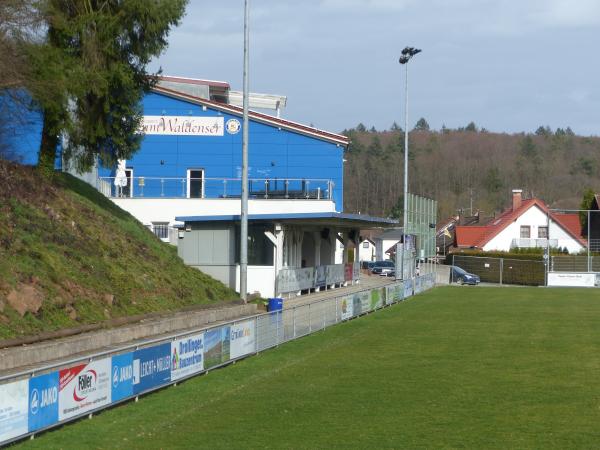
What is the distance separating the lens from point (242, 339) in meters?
21.9

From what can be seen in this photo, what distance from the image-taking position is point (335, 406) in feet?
51.6

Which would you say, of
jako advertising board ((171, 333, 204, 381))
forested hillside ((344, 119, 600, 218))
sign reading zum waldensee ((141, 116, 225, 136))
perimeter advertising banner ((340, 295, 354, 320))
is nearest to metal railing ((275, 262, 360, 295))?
perimeter advertising banner ((340, 295, 354, 320))

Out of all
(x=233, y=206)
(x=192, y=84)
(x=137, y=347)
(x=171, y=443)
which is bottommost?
(x=171, y=443)

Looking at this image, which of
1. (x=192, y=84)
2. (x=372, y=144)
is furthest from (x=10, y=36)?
(x=372, y=144)

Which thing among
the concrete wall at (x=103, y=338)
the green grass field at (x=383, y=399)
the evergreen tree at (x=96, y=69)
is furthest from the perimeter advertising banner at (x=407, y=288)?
the evergreen tree at (x=96, y=69)

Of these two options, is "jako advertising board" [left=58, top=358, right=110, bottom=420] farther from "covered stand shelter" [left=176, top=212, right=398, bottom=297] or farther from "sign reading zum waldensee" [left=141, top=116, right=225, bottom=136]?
"sign reading zum waldensee" [left=141, top=116, right=225, bottom=136]

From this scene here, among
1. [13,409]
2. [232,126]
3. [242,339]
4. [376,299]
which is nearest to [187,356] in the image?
[242,339]

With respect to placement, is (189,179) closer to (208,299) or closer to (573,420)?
(208,299)

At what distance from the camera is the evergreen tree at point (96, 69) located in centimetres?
2742

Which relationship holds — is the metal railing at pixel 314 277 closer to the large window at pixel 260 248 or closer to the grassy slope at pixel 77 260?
the large window at pixel 260 248

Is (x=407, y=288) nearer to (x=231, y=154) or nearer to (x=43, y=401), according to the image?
(x=231, y=154)

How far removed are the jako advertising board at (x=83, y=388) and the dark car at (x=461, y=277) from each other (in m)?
54.4

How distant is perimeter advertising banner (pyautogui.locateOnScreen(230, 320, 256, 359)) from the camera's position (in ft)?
69.9

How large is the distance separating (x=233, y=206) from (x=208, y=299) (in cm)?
1408
